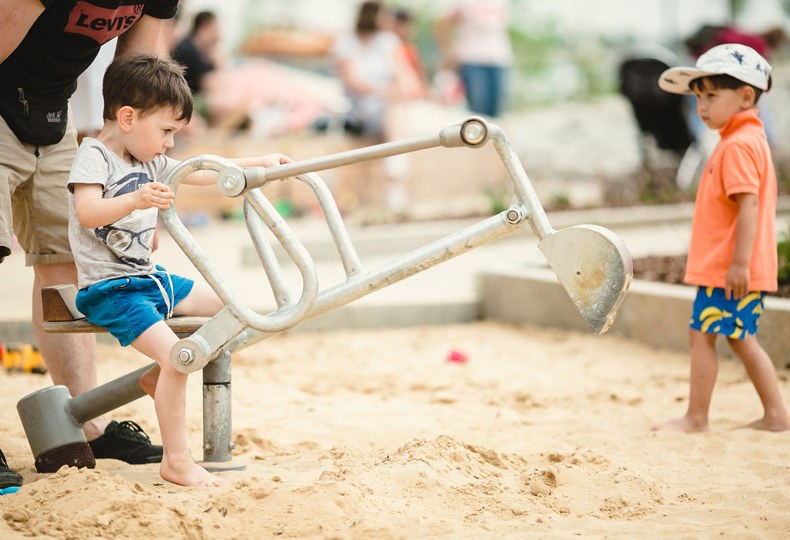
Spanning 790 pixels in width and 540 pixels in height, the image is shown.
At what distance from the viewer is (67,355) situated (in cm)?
342

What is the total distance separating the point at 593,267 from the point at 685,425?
1203 mm

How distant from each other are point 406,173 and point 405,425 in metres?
7.79

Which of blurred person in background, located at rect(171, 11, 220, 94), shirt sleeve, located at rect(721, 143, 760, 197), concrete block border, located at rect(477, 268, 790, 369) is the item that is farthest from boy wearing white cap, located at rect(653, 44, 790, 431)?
blurred person in background, located at rect(171, 11, 220, 94)

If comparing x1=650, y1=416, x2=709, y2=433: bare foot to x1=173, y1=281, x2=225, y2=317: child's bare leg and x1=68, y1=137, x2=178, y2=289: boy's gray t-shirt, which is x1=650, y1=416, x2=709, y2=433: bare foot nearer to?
x1=173, y1=281, x2=225, y2=317: child's bare leg

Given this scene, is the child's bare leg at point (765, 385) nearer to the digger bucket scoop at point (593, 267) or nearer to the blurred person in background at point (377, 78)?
the digger bucket scoop at point (593, 267)

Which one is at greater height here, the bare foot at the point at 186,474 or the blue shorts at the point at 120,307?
the blue shorts at the point at 120,307

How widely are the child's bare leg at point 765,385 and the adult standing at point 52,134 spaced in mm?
1952

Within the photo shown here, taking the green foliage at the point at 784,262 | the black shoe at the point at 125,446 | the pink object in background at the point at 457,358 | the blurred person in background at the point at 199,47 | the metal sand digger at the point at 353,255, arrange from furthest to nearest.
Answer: the blurred person in background at the point at 199,47 < the pink object in background at the point at 457,358 < the green foliage at the point at 784,262 < the black shoe at the point at 125,446 < the metal sand digger at the point at 353,255

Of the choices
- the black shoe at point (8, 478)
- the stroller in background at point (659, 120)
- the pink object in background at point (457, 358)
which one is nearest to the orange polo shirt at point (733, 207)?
the pink object in background at point (457, 358)

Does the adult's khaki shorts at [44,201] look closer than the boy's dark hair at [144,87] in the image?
No

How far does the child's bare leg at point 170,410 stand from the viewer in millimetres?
2896

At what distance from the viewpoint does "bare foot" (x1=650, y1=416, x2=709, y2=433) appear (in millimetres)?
3740

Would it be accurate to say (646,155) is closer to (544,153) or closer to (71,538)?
(544,153)

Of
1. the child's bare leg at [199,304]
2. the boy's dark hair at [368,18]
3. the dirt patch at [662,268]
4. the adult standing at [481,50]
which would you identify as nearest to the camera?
the child's bare leg at [199,304]
